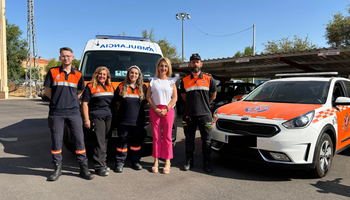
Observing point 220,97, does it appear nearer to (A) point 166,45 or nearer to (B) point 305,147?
(B) point 305,147

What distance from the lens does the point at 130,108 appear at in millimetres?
4246

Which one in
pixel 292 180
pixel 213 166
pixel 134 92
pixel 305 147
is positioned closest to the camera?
pixel 305 147

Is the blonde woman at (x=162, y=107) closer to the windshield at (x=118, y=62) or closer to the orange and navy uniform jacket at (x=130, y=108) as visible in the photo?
the orange and navy uniform jacket at (x=130, y=108)

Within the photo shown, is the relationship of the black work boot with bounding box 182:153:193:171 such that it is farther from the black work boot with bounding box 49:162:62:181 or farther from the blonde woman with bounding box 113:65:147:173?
the black work boot with bounding box 49:162:62:181

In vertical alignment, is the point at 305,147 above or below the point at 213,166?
above

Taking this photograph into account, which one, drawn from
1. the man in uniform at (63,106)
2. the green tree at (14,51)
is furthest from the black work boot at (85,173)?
the green tree at (14,51)

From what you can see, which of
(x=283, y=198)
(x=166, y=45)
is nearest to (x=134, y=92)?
(x=283, y=198)

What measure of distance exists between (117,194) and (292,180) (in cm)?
257

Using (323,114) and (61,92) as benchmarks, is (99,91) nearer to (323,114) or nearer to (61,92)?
(61,92)

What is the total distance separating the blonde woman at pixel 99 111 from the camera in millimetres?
4117

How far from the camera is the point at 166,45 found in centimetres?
3600

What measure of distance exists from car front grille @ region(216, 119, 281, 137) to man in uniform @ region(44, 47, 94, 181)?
224 centimetres

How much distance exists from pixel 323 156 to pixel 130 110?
3.08m

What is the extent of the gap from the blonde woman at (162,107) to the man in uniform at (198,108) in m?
0.28
